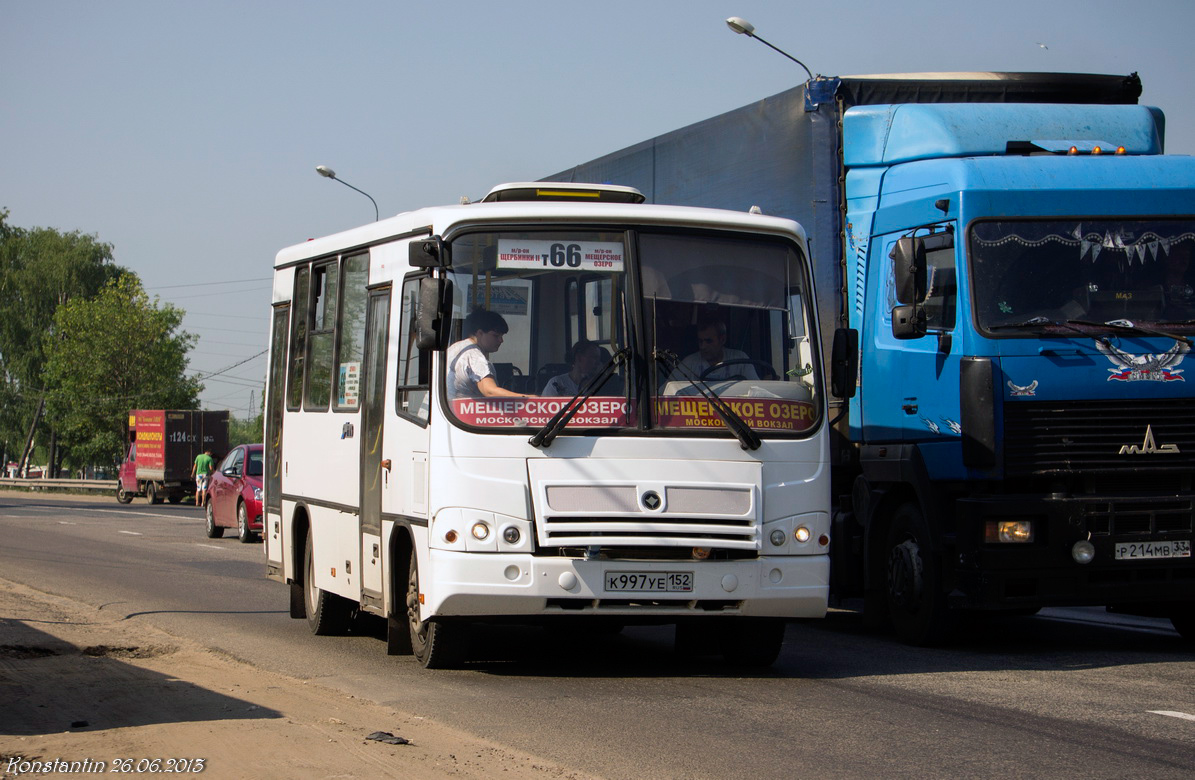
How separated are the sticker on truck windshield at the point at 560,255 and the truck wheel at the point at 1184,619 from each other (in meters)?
5.35

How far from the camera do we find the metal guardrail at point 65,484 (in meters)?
66.4

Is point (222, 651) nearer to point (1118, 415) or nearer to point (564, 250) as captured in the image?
point (564, 250)

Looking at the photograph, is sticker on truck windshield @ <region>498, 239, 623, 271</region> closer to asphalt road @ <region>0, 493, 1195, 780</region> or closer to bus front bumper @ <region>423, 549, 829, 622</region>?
bus front bumper @ <region>423, 549, 829, 622</region>

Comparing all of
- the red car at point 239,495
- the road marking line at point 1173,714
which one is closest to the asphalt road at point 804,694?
the road marking line at point 1173,714

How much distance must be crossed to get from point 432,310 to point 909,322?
11.9 feet

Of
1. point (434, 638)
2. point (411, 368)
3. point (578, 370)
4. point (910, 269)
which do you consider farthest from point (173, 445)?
point (578, 370)

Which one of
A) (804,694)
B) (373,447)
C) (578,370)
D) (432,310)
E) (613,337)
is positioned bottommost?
(804,694)

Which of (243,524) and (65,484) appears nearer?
(243,524)

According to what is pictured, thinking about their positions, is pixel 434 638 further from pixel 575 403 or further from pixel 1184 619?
pixel 1184 619

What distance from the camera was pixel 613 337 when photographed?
30.4ft

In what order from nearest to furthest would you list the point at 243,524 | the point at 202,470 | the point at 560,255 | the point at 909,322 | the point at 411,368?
the point at 560,255 → the point at 411,368 → the point at 909,322 → the point at 243,524 → the point at 202,470

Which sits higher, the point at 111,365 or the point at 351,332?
the point at 111,365

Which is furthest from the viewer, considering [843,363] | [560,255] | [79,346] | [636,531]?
[79,346]

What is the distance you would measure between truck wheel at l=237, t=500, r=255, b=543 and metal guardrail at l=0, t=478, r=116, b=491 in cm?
3887
